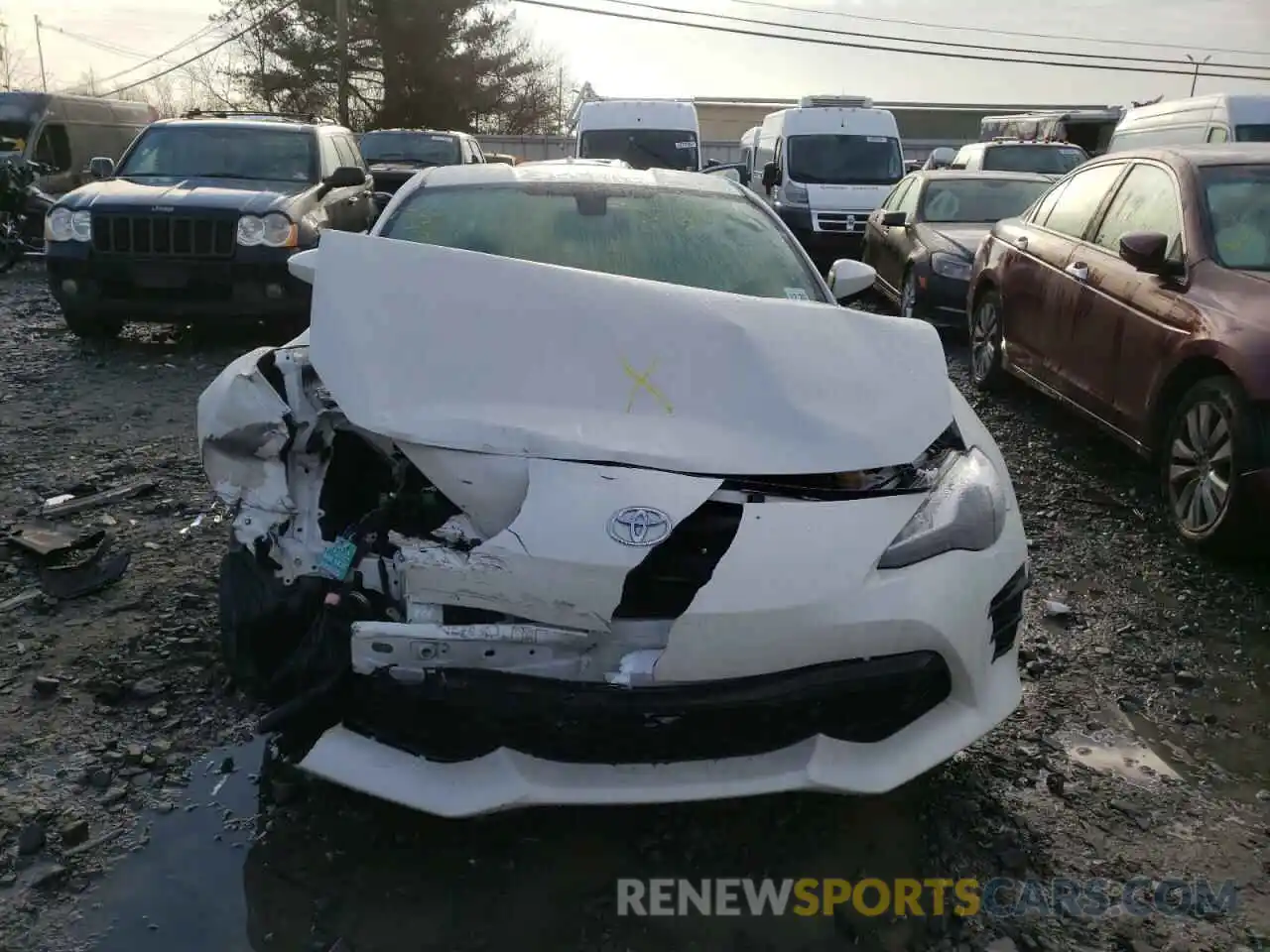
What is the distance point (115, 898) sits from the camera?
2.18m

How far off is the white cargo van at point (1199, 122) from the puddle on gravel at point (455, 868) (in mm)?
7515

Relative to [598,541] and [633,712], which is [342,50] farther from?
[633,712]

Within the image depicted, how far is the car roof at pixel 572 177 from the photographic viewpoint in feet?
12.8

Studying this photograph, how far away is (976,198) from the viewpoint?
9234mm

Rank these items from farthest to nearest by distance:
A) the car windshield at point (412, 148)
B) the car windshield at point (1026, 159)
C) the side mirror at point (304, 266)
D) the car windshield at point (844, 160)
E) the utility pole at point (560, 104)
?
the utility pole at point (560, 104)
the car windshield at point (412, 148)
the car windshield at point (844, 160)
the car windshield at point (1026, 159)
the side mirror at point (304, 266)

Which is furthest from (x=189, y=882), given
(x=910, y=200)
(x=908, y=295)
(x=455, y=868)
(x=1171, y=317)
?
(x=910, y=200)

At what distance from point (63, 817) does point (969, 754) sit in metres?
2.32

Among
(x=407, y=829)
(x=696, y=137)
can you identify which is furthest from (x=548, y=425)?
(x=696, y=137)

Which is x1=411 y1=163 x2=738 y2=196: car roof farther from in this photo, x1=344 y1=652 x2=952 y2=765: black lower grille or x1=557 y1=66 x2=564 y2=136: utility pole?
x1=557 y1=66 x2=564 y2=136: utility pole

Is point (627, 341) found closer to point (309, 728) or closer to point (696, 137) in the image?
point (309, 728)

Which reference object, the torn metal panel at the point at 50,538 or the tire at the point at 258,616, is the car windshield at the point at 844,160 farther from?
the tire at the point at 258,616

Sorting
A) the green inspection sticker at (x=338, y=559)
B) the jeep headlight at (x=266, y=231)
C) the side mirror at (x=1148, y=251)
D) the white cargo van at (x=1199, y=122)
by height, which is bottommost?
the green inspection sticker at (x=338, y=559)

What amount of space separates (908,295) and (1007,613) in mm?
6569

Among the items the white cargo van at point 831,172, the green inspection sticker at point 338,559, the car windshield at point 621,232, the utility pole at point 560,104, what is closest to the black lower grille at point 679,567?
the green inspection sticker at point 338,559
